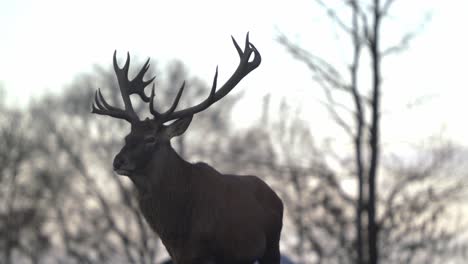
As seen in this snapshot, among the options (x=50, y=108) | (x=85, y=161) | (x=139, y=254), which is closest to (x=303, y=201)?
(x=139, y=254)

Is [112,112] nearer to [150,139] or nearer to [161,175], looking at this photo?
[150,139]

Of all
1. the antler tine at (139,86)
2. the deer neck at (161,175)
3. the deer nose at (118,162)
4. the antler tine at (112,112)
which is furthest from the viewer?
the antler tine at (139,86)

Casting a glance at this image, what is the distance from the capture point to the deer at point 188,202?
577 cm

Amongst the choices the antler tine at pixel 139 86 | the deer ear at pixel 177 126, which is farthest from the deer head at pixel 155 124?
the antler tine at pixel 139 86

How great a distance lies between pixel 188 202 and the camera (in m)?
5.88

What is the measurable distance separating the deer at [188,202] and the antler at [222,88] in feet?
0.03

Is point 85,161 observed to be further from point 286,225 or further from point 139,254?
point 286,225

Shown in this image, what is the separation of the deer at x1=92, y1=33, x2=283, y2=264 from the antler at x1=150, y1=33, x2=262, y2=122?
11mm

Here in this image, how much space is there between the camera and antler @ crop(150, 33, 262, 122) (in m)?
6.09

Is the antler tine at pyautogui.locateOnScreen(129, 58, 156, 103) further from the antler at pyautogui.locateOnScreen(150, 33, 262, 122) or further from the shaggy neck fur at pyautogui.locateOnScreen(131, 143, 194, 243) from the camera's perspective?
the shaggy neck fur at pyautogui.locateOnScreen(131, 143, 194, 243)

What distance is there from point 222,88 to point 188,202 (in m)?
1.00

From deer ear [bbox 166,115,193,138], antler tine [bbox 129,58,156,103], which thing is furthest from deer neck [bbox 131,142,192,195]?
antler tine [bbox 129,58,156,103]

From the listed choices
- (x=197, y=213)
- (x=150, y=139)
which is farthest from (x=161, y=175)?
(x=197, y=213)

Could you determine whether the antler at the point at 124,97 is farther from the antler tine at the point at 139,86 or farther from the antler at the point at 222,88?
the antler at the point at 222,88
